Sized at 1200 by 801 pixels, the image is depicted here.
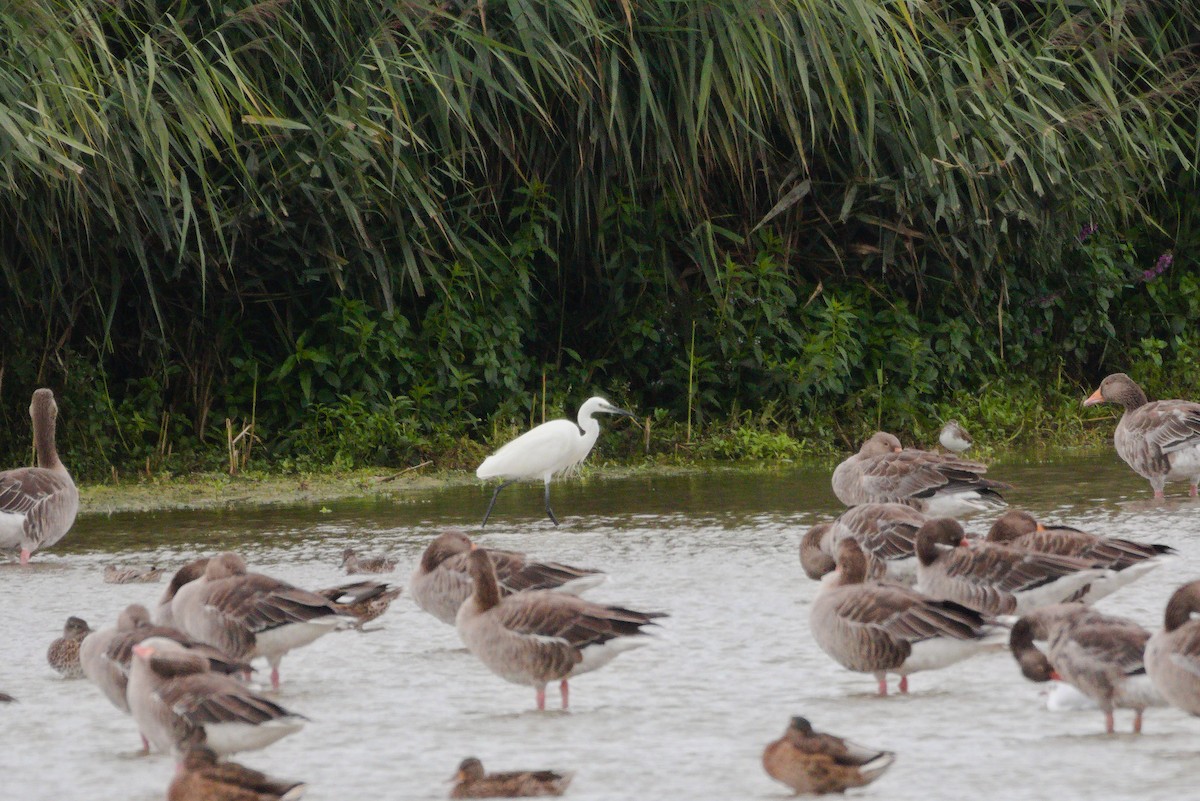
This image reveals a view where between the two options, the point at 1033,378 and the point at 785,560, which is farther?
the point at 1033,378

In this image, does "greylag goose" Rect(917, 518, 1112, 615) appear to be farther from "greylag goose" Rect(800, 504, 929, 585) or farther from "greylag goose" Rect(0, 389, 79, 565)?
"greylag goose" Rect(0, 389, 79, 565)

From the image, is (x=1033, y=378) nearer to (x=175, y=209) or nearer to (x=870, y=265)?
(x=870, y=265)

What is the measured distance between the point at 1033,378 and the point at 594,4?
5.88 metres

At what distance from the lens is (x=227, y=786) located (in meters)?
4.72

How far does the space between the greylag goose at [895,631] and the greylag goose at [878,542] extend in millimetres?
1758

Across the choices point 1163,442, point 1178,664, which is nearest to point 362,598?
point 1178,664

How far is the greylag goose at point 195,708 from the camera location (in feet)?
17.4

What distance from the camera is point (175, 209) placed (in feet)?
40.5

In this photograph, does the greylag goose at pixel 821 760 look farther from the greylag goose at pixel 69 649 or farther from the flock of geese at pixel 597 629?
the greylag goose at pixel 69 649

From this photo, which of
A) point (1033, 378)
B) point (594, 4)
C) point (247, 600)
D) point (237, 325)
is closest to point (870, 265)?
point (1033, 378)

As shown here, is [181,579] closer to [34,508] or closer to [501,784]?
[501,784]

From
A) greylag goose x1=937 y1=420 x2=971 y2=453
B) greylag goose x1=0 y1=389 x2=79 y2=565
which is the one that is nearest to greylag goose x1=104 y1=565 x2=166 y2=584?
greylag goose x1=0 y1=389 x2=79 y2=565

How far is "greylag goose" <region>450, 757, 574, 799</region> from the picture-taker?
16.8 ft

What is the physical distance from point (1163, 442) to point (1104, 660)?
6290mm
